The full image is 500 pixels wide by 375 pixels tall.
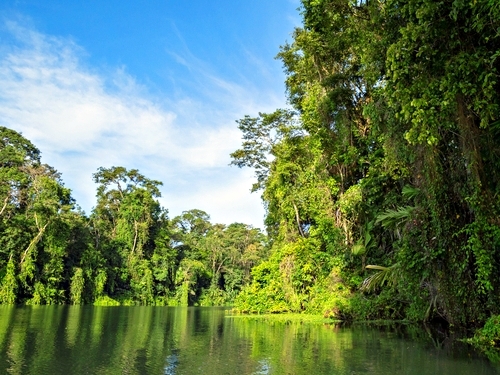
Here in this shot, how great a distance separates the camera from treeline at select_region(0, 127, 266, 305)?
108 feet

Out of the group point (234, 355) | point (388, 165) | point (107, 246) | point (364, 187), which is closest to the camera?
point (234, 355)

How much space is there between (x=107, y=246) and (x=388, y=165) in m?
34.3

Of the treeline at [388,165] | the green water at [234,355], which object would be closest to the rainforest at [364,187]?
the treeline at [388,165]

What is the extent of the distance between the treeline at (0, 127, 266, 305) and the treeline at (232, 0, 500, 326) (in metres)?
18.4

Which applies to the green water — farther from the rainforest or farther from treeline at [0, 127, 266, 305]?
treeline at [0, 127, 266, 305]

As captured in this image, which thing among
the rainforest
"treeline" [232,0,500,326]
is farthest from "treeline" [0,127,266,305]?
"treeline" [232,0,500,326]

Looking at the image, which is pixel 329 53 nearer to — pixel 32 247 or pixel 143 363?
pixel 143 363

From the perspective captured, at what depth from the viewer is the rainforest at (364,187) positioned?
6.62 metres

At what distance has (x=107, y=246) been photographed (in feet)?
138

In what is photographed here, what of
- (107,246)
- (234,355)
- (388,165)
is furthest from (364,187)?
(107,246)

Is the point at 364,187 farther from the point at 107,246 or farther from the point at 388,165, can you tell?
the point at 107,246

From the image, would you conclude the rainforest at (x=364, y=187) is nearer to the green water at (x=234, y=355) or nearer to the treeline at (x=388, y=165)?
the treeline at (x=388, y=165)

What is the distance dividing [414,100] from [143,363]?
17.2ft

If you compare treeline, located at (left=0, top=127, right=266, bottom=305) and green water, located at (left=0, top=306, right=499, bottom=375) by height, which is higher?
treeline, located at (left=0, top=127, right=266, bottom=305)
